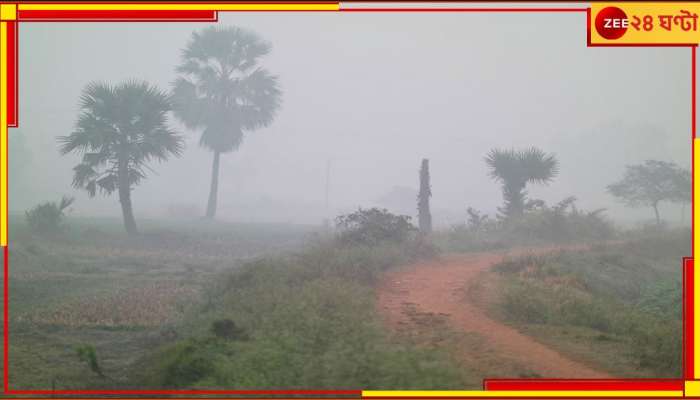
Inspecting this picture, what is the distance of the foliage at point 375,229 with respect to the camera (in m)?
16.8

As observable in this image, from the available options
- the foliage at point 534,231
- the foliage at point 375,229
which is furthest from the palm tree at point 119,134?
the foliage at point 534,231

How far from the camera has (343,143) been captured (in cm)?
12475

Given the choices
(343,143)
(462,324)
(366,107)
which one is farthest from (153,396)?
(366,107)

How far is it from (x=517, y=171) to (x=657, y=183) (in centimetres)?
1461

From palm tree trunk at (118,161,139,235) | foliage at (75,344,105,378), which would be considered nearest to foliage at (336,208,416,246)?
foliage at (75,344,105,378)

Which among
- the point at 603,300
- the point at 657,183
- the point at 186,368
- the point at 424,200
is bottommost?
the point at 186,368

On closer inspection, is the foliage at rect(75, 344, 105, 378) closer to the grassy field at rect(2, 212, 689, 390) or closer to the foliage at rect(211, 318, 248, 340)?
the grassy field at rect(2, 212, 689, 390)

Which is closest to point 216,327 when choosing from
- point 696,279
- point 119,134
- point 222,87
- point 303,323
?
point 303,323

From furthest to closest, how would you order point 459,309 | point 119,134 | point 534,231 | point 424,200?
point 119,134, point 424,200, point 534,231, point 459,309

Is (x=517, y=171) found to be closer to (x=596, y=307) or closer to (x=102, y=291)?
(x=596, y=307)

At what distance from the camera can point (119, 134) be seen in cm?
2797

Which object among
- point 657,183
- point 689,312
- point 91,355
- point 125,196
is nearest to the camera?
point 689,312

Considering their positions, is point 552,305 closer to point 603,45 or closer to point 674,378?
point 674,378

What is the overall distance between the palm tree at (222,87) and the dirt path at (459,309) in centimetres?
2626
